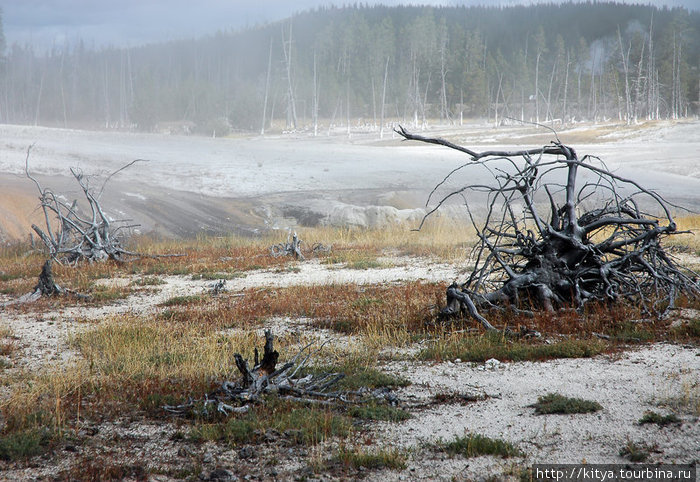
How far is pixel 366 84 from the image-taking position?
235 feet

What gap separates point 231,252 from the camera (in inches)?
699

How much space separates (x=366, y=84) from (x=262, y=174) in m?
41.7

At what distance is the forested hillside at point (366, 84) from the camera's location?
2630 inches

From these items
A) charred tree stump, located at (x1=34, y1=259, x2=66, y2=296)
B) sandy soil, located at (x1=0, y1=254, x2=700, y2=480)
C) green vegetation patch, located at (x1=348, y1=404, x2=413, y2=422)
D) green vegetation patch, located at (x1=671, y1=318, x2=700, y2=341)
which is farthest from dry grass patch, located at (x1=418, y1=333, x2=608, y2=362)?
charred tree stump, located at (x1=34, y1=259, x2=66, y2=296)

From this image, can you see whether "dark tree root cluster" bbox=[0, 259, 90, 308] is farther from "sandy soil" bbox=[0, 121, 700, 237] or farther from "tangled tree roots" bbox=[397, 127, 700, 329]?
"sandy soil" bbox=[0, 121, 700, 237]

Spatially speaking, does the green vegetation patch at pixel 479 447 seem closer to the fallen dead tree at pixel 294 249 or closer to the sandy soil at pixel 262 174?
the fallen dead tree at pixel 294 249

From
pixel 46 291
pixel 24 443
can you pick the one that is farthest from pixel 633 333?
pixel 46 291

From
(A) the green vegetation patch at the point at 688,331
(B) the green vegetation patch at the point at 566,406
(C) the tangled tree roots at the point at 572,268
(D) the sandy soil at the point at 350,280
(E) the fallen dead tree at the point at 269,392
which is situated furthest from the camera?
(C) the tangled tree roots at the point at 572,268

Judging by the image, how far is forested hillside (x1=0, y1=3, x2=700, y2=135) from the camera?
66.8 meters

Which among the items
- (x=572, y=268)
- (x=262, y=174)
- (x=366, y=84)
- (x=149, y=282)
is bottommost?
(x=149, y=282)

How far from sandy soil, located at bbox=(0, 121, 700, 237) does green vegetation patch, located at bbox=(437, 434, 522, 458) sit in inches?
759

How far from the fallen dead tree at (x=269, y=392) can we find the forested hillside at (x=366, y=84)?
54.3 metres

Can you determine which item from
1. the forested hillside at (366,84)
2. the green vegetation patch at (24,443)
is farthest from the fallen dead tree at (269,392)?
the forested hillside at (366,84)

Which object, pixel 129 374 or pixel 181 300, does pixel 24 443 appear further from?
pixel 181 300
